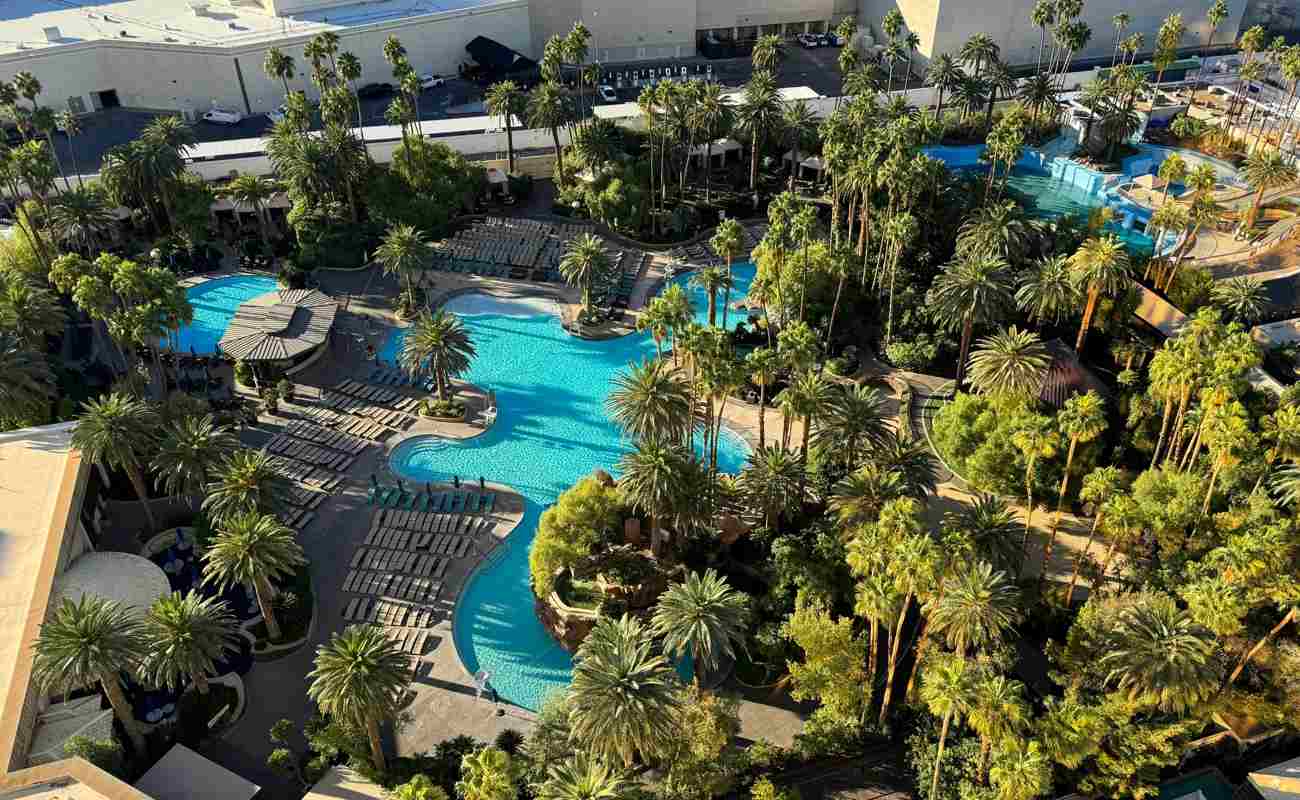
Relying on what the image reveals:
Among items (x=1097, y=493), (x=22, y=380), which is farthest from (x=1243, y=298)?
(x=22, y=380)

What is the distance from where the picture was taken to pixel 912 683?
44688 mm

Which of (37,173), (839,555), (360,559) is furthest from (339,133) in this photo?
(839,555)

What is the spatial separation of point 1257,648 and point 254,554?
45657 millimetres

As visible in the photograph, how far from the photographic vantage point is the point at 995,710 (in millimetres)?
37781

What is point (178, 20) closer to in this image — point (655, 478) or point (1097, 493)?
point (655, 478)

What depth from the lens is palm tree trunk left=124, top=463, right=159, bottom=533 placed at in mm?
53406

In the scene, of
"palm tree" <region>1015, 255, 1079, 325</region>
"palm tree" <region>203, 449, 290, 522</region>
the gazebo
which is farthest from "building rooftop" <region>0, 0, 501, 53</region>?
"palm tree" <region>1015, 255, 1079, 325</region>

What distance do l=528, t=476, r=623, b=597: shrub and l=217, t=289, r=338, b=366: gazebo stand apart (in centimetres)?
2569

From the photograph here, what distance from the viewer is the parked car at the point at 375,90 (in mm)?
105312

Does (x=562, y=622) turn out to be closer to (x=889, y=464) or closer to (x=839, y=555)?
(x=839, y=555)

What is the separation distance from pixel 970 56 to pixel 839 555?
65782 mm

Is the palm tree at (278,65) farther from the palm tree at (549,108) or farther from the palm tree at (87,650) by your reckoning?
the palm tree at (87,650)

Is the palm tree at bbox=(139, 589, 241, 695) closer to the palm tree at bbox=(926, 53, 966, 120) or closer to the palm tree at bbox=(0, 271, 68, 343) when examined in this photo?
the palm tree at bbox=(0, 271, 68, 343)

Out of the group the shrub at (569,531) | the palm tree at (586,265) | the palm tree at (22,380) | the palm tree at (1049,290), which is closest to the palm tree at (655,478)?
the shrub at (569,531)
